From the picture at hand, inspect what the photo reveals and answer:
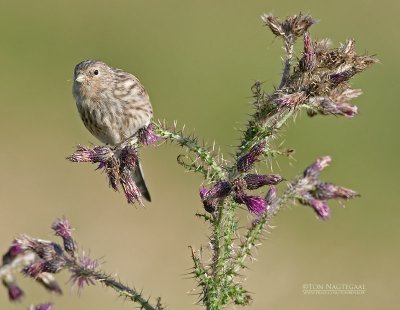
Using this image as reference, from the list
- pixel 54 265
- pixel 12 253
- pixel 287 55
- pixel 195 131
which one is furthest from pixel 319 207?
pixel 195 131

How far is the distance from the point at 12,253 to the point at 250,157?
124 cm

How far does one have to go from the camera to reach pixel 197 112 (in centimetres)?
1709

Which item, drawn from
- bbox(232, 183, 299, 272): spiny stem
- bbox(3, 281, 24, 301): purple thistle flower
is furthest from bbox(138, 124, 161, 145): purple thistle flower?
bbox(3, 281, 24, 301): purple thistle flower

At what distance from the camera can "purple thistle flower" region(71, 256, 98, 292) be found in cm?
448

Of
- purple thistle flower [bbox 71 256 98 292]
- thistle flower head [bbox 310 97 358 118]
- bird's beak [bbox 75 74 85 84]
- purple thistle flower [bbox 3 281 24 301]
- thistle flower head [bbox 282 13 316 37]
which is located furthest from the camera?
bird's beak [bbox 75 74 85 84]

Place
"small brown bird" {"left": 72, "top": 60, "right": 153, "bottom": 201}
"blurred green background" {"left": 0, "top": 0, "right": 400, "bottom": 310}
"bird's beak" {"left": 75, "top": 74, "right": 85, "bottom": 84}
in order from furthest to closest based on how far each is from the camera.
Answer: "blurred green background" {"left": 0, "top": 0, "right": 400, "bottom": 310} → "bird's beak" {"left": 75, "top": 74, "right": 85, "bottom": 84} → "small brown bird" {"left": 72, "top": 60, "right": 153, "bottom": 201}

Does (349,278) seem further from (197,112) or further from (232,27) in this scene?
(232,27)

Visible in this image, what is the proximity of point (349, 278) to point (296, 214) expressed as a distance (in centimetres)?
310

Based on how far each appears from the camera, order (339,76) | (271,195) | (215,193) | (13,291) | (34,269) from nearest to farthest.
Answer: (13,291) < (34,269) < (215,193) < (339,76) < (271,195)

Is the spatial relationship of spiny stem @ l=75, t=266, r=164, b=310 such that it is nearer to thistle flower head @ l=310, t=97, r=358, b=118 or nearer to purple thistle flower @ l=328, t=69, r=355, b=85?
thistle flower head @ l=310, t=97, r=358, b=118

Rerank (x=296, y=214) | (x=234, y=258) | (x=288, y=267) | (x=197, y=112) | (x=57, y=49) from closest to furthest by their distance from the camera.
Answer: (x=234, y=258)
(x=288, y=267)
(x=296, y=214)
(x=197, y=112)
(x=57, y=49)

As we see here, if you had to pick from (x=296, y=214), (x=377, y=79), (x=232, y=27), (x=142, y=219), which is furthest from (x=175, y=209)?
(x=232, y=27)

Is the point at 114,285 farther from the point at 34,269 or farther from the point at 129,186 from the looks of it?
the point at 129,186

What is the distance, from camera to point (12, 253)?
4.02 meters
